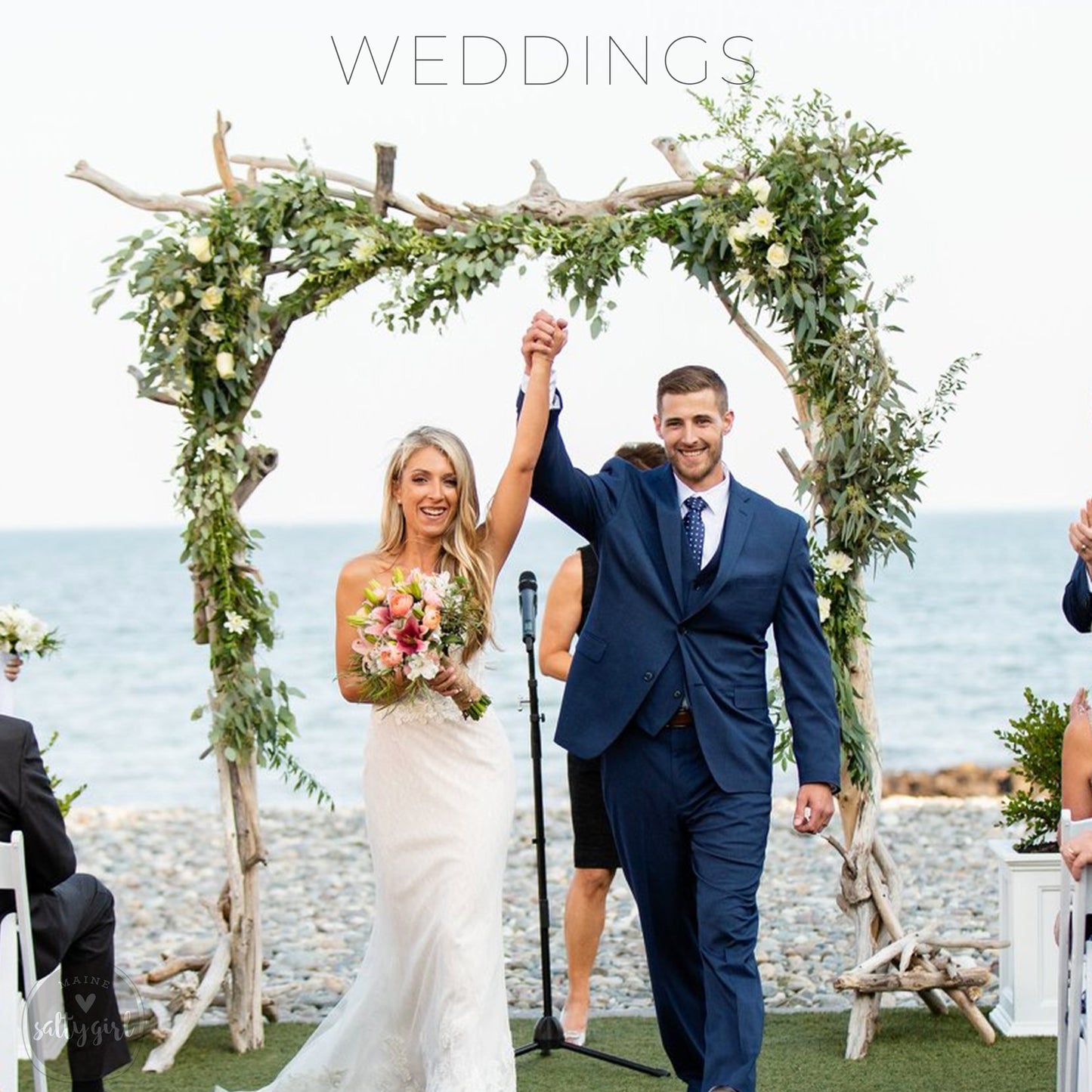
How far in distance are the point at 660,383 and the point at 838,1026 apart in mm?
2843

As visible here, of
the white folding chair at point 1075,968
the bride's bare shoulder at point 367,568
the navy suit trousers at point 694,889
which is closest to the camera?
the white folding chair at point 1075,968

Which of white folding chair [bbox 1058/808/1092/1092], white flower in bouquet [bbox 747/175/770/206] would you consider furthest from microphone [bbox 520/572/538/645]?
white folding chair [bbox 1058/808/1092/1092]

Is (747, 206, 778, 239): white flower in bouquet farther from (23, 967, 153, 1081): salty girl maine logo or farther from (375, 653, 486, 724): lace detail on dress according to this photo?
(23, 967, 153, 1081): salty girl maine logo

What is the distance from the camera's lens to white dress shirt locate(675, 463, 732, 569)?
15.4 ft

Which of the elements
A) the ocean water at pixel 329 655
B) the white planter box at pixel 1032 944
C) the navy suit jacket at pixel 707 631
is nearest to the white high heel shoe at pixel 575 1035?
the white planter box at pixel 1032 944

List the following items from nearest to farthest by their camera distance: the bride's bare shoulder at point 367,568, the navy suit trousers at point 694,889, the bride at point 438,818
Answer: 1. the navy suit trousers at point 694,889
2. the bride at point 438,818
3. the bride's bare shoulder at point 367,568

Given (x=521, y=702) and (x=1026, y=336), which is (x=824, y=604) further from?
(x=1026, y=336)

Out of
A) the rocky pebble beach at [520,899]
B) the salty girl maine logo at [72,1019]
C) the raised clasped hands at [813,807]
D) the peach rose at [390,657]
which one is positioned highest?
the peach rose at [390,657]

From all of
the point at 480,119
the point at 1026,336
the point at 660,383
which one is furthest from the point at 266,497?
the point at 660,383

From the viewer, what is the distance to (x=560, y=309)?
597 centimetres

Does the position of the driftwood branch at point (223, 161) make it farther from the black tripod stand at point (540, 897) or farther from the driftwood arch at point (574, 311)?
the black tripod stand at point (540, 897)

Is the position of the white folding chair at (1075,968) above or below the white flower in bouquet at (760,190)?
below

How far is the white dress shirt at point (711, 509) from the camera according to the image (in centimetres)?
471

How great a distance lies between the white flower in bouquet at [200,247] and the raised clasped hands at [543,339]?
6.30 feet
